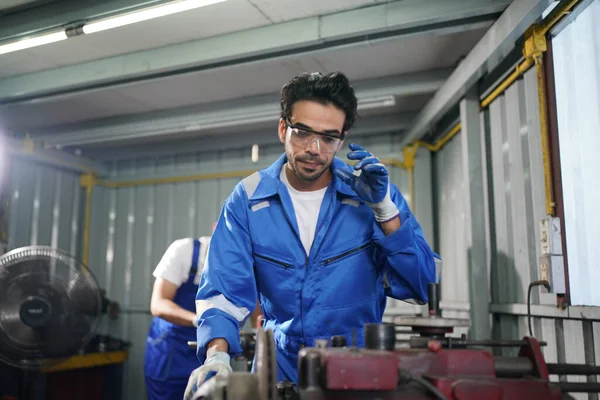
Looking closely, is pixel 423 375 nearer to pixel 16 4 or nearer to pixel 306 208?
pixel 306 208

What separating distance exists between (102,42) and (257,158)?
6.29ft

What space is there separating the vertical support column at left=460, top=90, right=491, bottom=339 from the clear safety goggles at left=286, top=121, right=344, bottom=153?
1.56m

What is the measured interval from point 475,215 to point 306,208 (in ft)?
5.03

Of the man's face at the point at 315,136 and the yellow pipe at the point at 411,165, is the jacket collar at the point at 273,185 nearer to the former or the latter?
the man's face at the point at 315,136

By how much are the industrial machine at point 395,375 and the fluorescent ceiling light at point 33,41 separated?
7.69ft

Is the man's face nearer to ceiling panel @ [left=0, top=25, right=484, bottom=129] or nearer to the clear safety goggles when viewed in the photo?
the clear safety goggles

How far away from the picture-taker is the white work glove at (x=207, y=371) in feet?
4.26

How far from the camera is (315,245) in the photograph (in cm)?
171

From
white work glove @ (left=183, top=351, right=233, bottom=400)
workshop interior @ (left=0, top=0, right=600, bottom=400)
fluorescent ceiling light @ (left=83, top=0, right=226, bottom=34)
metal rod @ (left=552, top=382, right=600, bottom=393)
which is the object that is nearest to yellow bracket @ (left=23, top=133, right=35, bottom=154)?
workshop interior @ (left=0, top=0, right=600, bottom=400)

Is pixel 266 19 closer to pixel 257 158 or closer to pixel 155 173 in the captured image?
pixel 257 158

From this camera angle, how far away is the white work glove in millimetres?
1299

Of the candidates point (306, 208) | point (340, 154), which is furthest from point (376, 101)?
point (306, 208)

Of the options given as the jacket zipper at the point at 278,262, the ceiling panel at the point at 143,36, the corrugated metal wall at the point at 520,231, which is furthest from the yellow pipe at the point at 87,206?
the jacket zipper at the point at 278,262

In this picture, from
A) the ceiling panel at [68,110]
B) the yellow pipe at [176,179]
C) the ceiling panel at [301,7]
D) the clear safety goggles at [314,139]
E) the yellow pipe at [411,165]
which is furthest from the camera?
the yellow pipe at [176,179]
